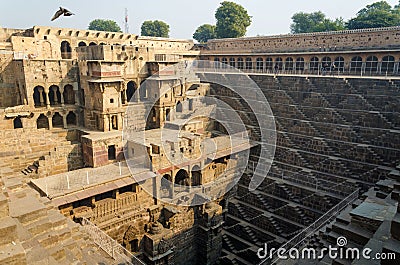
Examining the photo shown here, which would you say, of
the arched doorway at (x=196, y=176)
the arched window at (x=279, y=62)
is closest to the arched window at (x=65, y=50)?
the arched doorway at (x=196, y=176)

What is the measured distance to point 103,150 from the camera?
659 inches

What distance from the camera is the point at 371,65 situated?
22156mm

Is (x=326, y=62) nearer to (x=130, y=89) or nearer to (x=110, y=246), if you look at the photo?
(x=130, y=89)

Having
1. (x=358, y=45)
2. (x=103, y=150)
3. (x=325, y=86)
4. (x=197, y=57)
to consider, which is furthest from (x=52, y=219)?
(x=197, y=57)

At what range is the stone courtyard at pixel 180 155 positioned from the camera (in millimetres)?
11414

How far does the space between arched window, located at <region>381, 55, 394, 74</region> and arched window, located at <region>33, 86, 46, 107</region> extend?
23027mm

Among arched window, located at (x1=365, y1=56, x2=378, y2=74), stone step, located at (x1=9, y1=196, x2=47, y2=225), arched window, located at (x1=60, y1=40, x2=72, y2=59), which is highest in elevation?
arched window, located at (x1=60, y1=40, x2=72, y2=59)

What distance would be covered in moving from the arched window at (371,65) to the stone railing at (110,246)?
2010 cm

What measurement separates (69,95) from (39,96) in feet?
5.99

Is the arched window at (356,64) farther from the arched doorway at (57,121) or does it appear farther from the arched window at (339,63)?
the arched doorway at (57,121)

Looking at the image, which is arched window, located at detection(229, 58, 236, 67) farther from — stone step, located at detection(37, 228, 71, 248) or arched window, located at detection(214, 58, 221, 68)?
stone step, located at detection(37, 228, 71, 248)

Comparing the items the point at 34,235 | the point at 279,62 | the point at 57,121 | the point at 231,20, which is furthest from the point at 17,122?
the point at 231,20

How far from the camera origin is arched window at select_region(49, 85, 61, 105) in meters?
20.2

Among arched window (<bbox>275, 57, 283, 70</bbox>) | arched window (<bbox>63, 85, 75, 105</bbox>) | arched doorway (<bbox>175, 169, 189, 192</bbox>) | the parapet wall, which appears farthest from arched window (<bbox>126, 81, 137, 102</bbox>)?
the parapet wall
